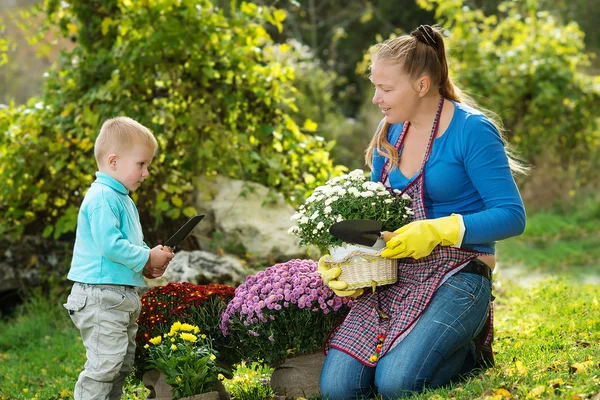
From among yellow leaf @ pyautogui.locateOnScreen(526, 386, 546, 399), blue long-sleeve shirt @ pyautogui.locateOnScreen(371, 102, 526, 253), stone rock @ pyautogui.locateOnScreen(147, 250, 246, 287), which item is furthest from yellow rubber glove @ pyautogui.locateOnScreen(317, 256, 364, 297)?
stone rock @ pyautogui.locateOnScreen(147, 250, 246, 287)

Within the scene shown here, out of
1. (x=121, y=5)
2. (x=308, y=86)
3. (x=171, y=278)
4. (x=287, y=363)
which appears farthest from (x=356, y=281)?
(x=308, y=86)

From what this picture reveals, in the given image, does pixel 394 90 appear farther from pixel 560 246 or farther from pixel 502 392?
pixel 560 246

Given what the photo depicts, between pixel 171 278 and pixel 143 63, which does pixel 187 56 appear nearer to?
pixel 143 63

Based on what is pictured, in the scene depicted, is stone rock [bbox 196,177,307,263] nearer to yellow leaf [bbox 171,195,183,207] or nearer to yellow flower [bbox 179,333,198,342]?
yellow leaf [bbox 171,195,183,207]

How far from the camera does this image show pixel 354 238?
272cm

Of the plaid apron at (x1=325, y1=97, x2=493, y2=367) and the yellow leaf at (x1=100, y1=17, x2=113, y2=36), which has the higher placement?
the yellow leaf at (x1=100, y1=17, x2=113, y2=36)

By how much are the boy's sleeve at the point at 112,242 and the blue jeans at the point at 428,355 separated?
2.75ft

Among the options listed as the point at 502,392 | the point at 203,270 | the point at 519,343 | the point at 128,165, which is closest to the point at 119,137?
the point at 128,165

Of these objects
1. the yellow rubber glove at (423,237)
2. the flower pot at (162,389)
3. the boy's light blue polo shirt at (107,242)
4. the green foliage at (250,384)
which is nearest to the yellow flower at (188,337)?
the flower pot at (162,389)

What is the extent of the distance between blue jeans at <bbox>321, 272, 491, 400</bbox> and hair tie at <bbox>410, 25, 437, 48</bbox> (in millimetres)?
928

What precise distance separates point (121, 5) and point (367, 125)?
6.02 meters

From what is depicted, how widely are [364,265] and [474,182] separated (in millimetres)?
526

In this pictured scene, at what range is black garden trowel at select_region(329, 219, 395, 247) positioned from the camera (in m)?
2.71

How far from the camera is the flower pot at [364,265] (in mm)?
2797
